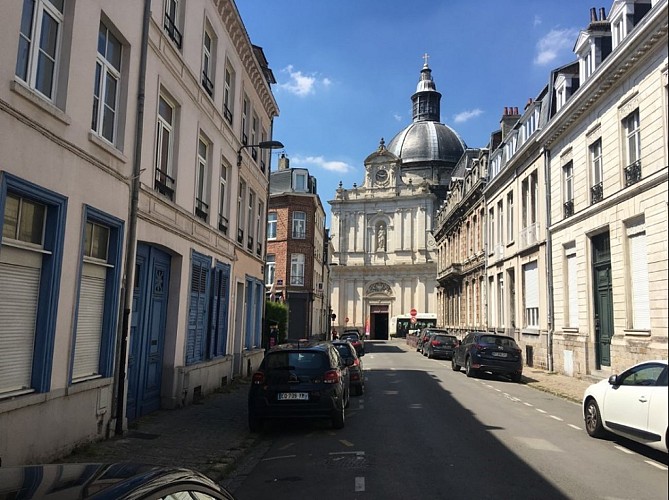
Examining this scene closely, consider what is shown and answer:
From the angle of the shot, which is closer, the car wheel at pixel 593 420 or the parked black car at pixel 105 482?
the parked black car at pixel 105 482

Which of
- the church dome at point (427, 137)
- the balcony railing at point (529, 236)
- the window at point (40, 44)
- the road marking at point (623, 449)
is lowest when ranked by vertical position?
the road marking at point (623, 449)

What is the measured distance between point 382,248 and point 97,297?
65779mm

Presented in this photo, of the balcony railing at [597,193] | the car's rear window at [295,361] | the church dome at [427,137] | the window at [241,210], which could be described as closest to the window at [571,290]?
the balcony railing at [597,193]

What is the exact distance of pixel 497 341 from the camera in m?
20.4

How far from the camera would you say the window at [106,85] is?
8904 millimetres

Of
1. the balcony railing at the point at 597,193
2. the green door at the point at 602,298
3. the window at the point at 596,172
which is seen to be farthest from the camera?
the window at the point at 596,172

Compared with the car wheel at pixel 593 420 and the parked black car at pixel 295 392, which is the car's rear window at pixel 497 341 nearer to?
the car wheel at pixel 593 420

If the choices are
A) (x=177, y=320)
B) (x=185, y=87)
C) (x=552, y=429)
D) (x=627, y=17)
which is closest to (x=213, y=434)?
(x=177, y=320)

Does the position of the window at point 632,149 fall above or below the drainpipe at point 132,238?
above

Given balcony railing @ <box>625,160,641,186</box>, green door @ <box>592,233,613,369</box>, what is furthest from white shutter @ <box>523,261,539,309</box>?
balcony railing @ <box>625,160,641,186</box>

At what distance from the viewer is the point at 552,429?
33.9ft

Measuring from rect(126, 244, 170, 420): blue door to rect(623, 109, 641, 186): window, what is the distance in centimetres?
1269

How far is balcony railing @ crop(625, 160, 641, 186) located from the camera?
1583 cm

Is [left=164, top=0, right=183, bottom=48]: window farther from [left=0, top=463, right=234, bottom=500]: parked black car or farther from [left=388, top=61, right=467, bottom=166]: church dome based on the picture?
A: [left=388, top=61, right=467, bottom=166]: church dome
